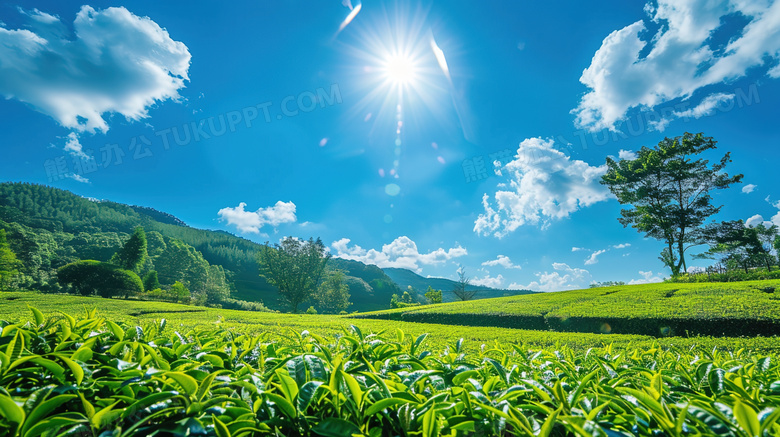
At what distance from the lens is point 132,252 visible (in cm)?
3862

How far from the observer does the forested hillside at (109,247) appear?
49.2 m

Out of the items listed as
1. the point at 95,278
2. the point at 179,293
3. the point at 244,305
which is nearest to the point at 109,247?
the point at 244,305

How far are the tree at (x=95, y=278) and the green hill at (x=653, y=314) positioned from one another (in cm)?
2902

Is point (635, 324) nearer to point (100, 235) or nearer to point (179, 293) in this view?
point (179, 293)

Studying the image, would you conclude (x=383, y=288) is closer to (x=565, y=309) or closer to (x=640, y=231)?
(x=640, y=231)

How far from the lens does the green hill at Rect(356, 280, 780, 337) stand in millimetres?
9227

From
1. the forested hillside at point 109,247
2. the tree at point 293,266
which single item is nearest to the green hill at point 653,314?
the tree at point 293,266

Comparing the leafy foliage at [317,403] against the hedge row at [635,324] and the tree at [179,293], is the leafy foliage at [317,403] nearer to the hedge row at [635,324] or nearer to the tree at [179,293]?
the hedge row at [635,324]

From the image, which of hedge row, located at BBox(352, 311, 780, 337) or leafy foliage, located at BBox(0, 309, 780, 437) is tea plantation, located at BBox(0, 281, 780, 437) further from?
hedge row, located at BBox(352, 311, 780, 337)

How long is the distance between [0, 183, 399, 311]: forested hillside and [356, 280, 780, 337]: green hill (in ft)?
145

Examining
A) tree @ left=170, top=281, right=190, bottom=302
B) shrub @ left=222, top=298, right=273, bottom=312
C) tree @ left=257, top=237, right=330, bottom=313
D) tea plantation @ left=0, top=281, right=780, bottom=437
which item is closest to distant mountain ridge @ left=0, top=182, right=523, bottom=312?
shrub @ left=222, top=298, right=273, bottom=312

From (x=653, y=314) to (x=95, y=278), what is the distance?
38.6m

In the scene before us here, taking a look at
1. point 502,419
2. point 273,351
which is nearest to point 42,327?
point 273,351

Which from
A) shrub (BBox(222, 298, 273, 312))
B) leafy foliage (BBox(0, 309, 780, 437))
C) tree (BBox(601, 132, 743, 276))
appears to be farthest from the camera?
shrub (BBox(222, 298, 273, 312))
